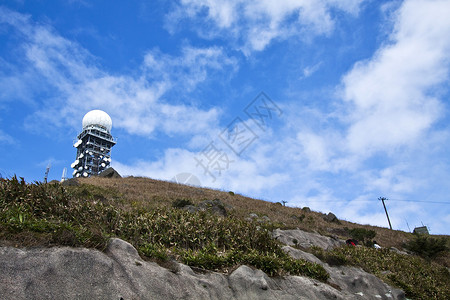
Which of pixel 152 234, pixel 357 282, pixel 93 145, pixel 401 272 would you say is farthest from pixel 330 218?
pixel 93 145

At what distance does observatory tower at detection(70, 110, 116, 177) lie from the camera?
71938 millimetres

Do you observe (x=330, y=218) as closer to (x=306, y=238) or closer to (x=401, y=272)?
(x=306, y=238)

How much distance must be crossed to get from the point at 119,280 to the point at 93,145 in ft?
231

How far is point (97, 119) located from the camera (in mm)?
74062

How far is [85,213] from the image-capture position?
12.0 meters

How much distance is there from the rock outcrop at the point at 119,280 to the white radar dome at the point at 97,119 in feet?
235

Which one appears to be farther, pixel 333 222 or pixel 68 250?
pixel 333 222

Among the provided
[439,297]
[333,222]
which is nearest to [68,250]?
[439,297]

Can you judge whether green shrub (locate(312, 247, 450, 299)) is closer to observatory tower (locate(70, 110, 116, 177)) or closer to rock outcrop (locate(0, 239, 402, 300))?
rock outcrop (locate(0, 239, 402, 300))

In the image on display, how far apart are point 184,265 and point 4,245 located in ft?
15.8

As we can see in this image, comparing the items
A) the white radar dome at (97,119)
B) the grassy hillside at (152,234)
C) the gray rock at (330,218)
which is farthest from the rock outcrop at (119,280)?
the white radar dome at (97,119)

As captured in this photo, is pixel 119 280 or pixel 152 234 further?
pixel 152 234

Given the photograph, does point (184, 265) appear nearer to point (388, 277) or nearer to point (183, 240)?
point (183, 240)

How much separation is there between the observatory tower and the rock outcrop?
68841mm
